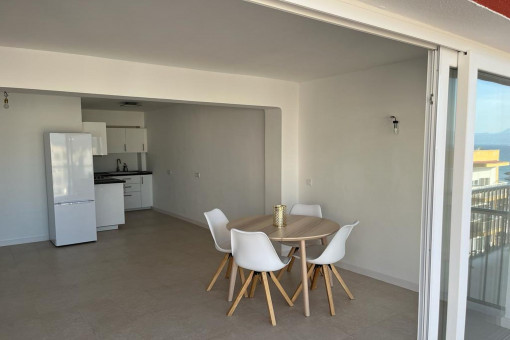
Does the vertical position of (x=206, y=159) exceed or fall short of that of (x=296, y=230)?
it exceeds it

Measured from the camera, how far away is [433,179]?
212 centimetres

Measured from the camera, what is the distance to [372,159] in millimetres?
4180

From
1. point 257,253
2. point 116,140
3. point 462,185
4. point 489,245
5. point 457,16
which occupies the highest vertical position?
point 457,16

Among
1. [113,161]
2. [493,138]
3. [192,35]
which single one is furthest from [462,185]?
[113,161]

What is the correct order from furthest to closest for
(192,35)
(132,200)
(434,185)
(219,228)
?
(132,200)
(219,228)
(192,35)
(434,185)

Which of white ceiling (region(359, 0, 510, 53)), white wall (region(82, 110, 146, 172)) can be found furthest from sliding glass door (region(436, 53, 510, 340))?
white wall (region(82, 110, 146, 172))

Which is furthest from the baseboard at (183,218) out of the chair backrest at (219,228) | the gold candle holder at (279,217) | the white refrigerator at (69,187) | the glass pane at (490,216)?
the glass pane at (490,216)

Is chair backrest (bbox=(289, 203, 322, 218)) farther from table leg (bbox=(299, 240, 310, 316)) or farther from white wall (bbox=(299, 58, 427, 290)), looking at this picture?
table leg (bbox=(299, 240, 310, 316))

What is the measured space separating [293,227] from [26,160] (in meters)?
4.70

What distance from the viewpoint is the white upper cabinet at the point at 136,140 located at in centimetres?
884

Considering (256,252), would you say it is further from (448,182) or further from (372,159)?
(372,159)

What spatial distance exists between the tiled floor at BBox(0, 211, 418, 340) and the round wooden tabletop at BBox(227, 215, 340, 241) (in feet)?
2.44

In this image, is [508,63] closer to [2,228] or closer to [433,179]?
[433,179]

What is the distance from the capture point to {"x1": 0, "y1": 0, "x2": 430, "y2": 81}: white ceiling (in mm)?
2264
